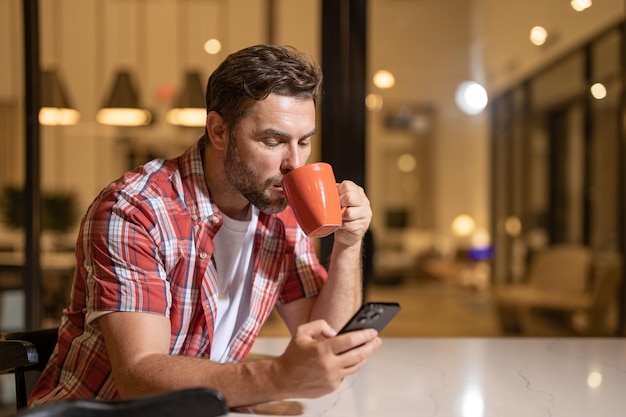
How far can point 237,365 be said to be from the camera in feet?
2.94

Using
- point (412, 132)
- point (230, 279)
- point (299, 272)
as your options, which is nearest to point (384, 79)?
point (412, 132)

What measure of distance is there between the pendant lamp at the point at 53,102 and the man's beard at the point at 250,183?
2.17 metres

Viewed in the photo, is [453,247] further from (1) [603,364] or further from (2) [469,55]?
(1) [603,364]

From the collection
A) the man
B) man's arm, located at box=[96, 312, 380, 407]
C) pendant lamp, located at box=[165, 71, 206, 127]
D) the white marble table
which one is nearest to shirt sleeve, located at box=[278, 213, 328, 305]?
the man

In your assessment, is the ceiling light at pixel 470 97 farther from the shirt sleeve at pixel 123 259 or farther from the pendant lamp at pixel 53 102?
the shirt sleeve at pixel 123 259

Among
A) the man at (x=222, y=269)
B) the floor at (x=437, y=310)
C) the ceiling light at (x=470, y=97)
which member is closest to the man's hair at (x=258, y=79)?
the man at (x=222, y=269)

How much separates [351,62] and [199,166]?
182cm

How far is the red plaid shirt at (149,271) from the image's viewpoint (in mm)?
1006

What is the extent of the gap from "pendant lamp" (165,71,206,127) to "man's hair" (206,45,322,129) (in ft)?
7.04

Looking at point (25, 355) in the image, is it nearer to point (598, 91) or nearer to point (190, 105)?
point (190, 105)

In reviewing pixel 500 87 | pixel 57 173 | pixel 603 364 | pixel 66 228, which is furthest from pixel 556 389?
pixel 57 173

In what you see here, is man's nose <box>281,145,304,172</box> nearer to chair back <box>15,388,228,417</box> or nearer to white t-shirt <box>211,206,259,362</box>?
white t-shirt <box>211,206,259,362</box>

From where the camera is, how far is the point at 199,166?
120 centimetres

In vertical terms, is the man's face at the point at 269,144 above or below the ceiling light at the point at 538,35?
below
